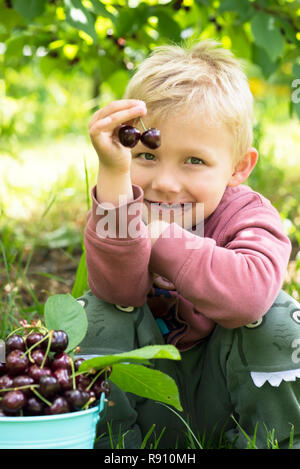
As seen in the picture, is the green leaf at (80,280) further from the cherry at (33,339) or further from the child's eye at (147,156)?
the cherry at (33,339)

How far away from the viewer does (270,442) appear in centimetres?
128

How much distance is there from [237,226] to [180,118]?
0.29 m

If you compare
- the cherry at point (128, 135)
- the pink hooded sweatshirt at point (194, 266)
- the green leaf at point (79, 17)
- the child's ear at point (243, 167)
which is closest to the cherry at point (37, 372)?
the pink hooded sweatshirt at point (194, 266)

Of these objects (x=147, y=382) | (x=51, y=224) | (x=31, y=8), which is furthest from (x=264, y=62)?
(x=147, y=382)

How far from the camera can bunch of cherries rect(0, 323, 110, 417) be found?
95 cm

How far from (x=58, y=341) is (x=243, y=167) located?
0.83 metres

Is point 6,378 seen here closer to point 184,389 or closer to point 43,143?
point 184,389

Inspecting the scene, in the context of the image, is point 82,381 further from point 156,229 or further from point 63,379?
point 156,229

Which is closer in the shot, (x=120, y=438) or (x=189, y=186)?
(x=120, y=438)

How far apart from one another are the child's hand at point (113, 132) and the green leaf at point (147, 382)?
1.28ft

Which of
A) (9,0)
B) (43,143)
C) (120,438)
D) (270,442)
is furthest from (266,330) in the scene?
(43,143)

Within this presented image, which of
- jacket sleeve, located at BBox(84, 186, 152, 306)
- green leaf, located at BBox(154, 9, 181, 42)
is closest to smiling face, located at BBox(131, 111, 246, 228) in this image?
jacket sleeve, located at BBox(84, 186, 152, 306)

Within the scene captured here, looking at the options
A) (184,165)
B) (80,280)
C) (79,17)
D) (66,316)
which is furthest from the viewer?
(79,17)

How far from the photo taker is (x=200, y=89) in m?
1.50
